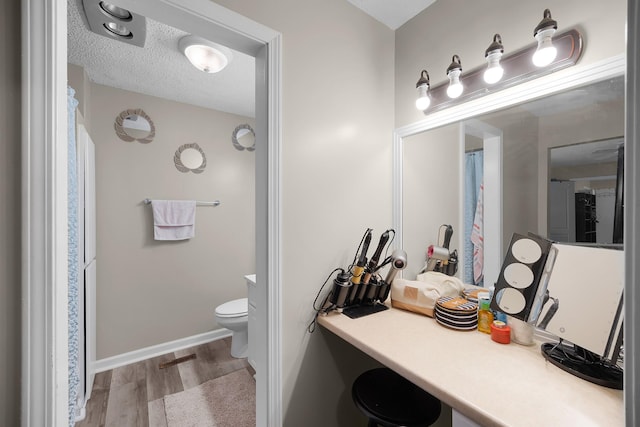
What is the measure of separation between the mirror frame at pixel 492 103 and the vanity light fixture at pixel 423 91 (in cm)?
8

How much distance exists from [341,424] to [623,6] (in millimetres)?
2002

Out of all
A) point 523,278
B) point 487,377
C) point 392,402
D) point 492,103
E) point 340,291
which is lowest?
point 392,402

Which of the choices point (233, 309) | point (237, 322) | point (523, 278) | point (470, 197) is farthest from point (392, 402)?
point (233, 309)

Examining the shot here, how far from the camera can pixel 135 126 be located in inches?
92.0

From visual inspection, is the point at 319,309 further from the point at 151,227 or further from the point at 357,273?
the point at 151,227

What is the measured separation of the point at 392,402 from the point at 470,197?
0.98m

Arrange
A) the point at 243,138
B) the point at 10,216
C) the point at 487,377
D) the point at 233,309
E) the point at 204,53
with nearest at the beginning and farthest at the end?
1. the point at 10,216
2. the point at 487,377
3. the point at 204,53
4. the point at 233,309
5. the point at 243,138

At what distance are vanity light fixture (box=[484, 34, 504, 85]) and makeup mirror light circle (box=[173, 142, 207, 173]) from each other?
2.44 meters

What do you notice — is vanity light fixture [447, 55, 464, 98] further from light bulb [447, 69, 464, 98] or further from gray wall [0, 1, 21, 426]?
gray wall [0, 1, 21, 426]

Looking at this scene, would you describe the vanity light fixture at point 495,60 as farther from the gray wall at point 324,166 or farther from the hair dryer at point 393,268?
the hair dryer at point 393,268

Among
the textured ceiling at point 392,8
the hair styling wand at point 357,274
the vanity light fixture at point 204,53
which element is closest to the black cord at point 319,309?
the hair styling wand at point 357,274

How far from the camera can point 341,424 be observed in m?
1.39

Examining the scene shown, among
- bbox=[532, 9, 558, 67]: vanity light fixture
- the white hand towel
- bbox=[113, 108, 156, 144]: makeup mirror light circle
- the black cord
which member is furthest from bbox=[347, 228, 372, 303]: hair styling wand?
bbox=[113, 108, 156, 144]: makeup mirror light circle

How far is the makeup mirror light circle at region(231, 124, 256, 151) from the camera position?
287cm
